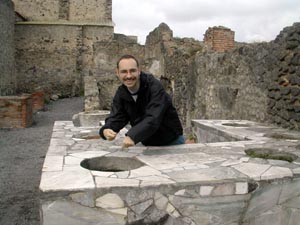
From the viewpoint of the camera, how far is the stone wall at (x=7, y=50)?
1914cm

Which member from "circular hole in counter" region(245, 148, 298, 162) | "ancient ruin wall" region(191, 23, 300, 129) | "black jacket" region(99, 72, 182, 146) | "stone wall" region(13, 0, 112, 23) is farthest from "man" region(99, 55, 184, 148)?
"stone wall" region(13, 0, 112, 23)

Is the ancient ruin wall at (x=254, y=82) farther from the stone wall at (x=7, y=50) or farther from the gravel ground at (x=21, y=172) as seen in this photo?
Answer: the stone wall at (x=7, y=50)

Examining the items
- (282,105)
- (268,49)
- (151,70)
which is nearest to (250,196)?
(282,105)

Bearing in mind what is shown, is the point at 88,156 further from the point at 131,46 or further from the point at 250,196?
the point at 131,46

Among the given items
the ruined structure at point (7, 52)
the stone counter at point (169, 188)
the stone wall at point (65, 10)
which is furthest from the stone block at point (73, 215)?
the stone wall at point (65, 10)

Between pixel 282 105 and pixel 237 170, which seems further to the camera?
pixel 282 105

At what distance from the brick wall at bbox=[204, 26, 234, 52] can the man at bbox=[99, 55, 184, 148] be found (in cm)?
519

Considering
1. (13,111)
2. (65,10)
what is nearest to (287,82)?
(13,111)

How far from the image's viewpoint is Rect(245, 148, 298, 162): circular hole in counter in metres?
3.41

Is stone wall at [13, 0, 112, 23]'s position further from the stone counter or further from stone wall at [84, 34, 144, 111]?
the stone counter

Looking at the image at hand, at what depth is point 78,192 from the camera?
2467 millimetres

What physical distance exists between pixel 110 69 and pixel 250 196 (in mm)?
14453

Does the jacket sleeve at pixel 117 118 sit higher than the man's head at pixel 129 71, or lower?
lower

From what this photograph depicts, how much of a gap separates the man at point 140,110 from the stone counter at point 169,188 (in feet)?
0.78
